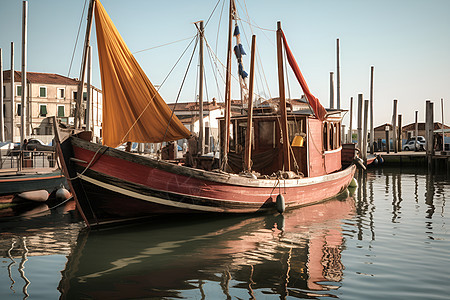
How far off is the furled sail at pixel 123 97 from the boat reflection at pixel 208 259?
2.31m

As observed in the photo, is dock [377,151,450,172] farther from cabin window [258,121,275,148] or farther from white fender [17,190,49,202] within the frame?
white fender [17,190,49,202]

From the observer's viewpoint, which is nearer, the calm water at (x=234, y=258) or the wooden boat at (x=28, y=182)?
the calm water at (x=234, y=258)

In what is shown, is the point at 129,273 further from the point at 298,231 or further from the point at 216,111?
the point at 216,111

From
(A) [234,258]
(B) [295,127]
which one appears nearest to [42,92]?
(B) [295,127]

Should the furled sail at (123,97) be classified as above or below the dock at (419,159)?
above

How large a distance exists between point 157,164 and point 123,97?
2053 mm

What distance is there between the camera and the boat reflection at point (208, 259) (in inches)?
238

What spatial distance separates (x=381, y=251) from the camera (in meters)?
8.12

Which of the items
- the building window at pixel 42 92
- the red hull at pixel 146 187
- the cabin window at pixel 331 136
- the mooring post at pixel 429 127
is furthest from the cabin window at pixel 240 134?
the building window at pixel 42 92

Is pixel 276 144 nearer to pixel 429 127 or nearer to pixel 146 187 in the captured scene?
pixel 146 187

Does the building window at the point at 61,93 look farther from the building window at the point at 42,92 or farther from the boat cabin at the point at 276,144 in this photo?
the boat cabin at the point at 276,144

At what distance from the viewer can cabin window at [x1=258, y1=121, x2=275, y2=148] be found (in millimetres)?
12938

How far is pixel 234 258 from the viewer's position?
7.59 meters

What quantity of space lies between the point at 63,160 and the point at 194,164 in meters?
5.51
